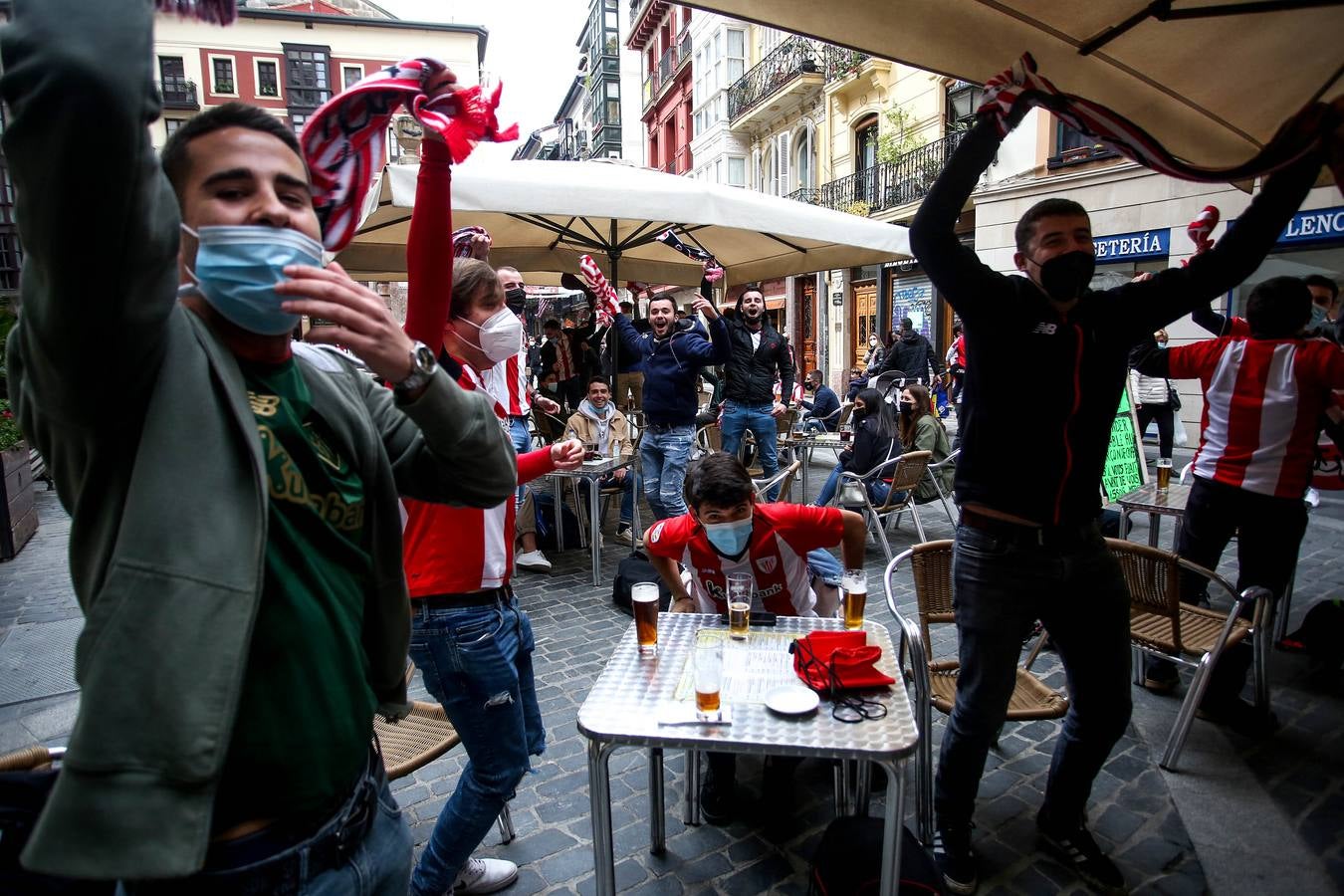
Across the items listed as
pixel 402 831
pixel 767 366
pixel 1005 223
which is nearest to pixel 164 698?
pixel 402 831

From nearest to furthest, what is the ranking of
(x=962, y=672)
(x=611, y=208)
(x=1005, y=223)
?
(x=962, y=672) → (x=611, y=208) → (x=1005, y=223)

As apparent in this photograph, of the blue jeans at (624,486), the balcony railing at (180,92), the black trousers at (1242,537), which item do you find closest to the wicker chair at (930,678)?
the black trousers at (1242,537)

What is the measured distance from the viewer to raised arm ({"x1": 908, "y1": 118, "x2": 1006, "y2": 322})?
223cm

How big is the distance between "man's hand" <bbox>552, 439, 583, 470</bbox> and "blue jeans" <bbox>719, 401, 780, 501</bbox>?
16.9 feet

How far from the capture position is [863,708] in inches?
81.2

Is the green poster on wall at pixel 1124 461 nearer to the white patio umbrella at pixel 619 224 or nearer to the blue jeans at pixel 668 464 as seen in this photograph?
the white patio umbrella at pixel 619 224

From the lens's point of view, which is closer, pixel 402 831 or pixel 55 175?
pixel 55 175

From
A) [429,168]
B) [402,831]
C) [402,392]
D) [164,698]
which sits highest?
[429,168]

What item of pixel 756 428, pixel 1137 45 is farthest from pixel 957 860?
pixel 756 428

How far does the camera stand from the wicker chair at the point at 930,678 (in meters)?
2.50

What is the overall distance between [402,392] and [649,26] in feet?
154

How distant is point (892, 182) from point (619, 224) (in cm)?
1364

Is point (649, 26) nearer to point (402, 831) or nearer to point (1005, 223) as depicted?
point (1005, 223)

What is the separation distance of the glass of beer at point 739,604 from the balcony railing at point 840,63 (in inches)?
819
